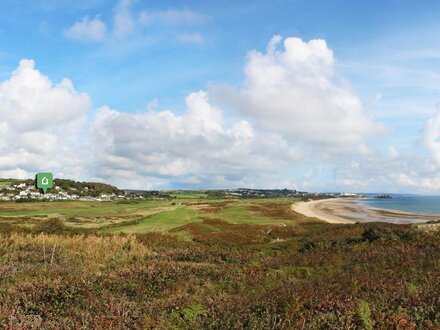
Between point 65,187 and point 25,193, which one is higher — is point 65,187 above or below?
above

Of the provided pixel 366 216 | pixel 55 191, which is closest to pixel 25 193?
pixel 55 191

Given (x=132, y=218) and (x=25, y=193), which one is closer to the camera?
(x=132, y=218)

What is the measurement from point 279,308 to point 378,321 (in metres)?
1.88

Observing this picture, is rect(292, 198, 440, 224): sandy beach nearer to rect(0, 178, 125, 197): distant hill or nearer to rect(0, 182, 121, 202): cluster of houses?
rect(0, 178, 125, 197): distant hill

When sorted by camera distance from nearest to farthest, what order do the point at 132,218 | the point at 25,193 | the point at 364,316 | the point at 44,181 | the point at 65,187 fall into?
the point at 364,316, the point at 44,181, the point at 132,218, the point at 25,193, the point at 65,187

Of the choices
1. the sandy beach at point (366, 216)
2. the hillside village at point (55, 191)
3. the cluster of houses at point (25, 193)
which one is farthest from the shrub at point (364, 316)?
the cluster of houses at point (25, 193)

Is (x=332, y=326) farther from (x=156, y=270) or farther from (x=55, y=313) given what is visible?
(x=156, y=270)

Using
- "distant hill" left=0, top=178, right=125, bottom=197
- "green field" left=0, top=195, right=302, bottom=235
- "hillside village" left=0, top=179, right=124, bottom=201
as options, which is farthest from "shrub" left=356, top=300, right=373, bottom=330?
"distant hill" left=0, top=178, right=125, bottom=197

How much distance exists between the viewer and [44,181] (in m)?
12.5

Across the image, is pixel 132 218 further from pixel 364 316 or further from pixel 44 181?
pixel 364 316

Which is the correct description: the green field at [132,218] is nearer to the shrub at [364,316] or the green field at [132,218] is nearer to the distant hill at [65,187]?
the distant hill at [65,187]

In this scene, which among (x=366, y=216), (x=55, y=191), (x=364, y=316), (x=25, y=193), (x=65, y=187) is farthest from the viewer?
(x=65, y=187)

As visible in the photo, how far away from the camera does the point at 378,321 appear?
6406 mm

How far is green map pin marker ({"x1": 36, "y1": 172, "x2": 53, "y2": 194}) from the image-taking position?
40.2 feet
